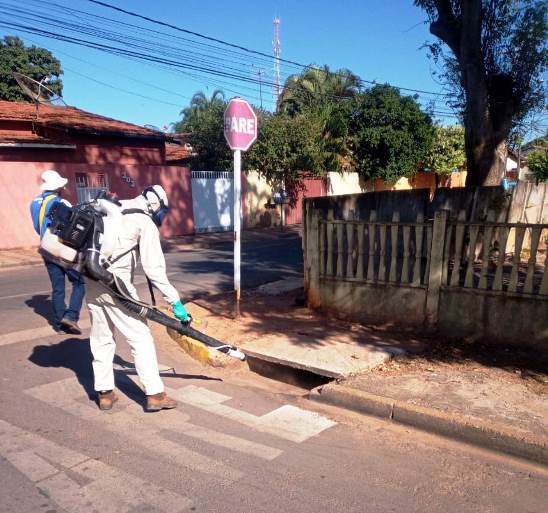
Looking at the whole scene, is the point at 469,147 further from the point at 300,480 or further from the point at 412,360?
the point at 300,480

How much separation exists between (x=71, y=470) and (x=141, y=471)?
0.43 m

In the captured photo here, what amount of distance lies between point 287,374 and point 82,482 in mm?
2560

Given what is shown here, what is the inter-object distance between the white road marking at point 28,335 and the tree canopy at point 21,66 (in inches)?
978

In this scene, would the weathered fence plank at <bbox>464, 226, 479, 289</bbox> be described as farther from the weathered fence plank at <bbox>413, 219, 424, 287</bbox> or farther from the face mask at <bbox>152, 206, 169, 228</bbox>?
the face mask at <bbox>152, 206, 169, 228</bbox>

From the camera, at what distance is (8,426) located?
3.62 m

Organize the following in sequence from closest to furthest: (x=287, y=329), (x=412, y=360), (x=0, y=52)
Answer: (x=412, y=360) < (x=287, y=329) < (x=0, y=52)

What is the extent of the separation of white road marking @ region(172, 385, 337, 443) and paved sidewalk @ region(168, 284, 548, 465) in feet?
1.26

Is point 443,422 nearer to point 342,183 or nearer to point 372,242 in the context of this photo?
point 372,242

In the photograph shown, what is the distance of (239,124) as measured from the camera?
6.06m

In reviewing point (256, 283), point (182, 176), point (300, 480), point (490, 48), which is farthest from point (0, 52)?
A: point (300, 480)

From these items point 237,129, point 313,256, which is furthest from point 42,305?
point 313,256

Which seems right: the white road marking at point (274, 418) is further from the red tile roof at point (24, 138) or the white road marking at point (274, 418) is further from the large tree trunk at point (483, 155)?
the red tile roof at point (24, 138)

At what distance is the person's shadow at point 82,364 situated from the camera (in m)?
4.41

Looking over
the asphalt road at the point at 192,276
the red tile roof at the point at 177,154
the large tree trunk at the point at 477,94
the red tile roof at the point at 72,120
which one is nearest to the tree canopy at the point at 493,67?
the large tree trunk at the point at 477,94
